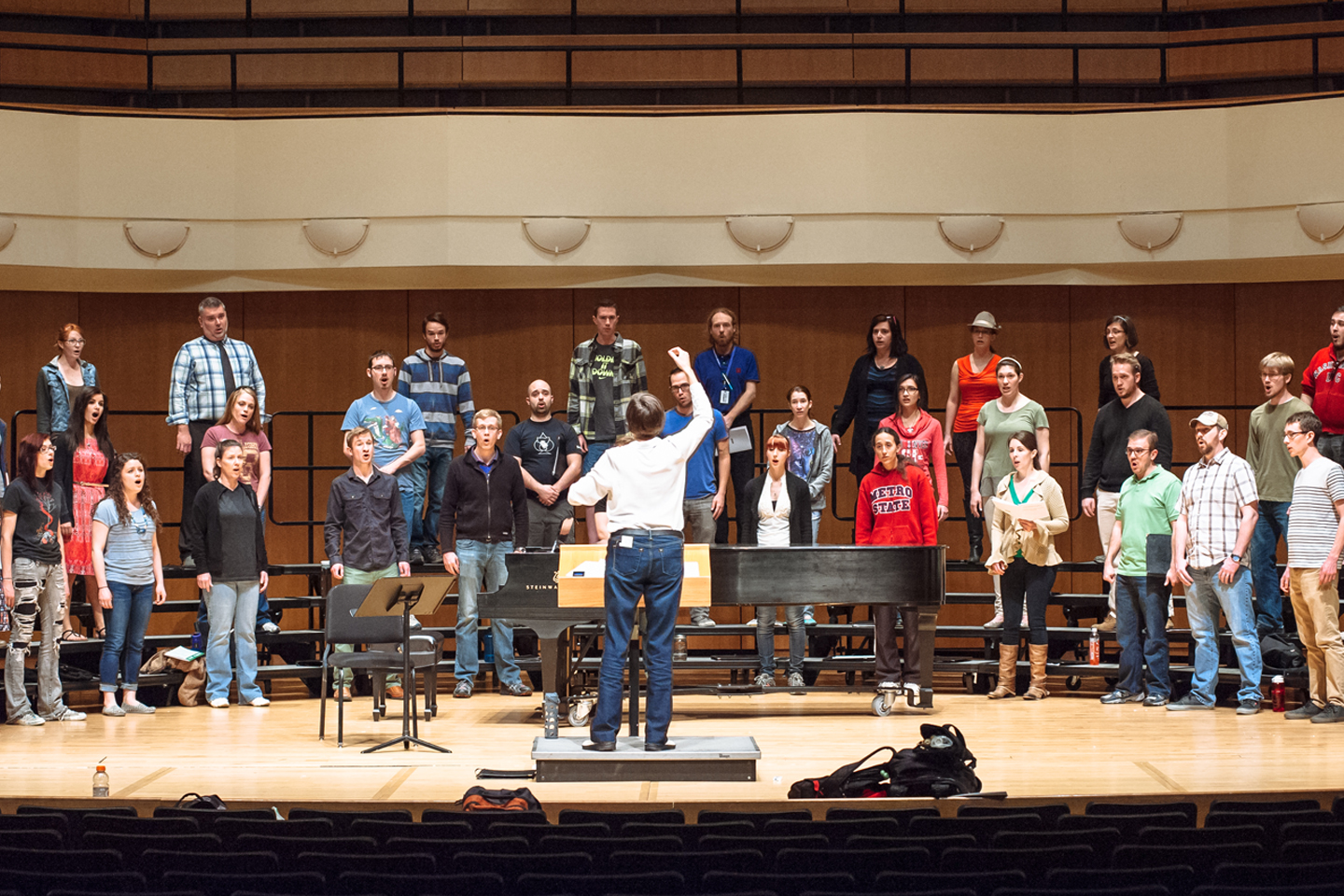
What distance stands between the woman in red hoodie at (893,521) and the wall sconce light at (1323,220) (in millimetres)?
3820

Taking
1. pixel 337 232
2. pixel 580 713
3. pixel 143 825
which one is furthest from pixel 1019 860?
pixel 337 232

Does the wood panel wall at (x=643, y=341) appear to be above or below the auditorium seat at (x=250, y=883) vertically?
above

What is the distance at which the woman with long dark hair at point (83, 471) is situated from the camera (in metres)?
7.34

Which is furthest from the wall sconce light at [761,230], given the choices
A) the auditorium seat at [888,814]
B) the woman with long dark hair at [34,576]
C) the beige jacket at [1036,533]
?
the auditorium seat at [888,814]

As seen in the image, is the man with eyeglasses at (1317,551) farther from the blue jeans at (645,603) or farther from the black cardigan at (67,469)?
the black cardigan at (67,469)

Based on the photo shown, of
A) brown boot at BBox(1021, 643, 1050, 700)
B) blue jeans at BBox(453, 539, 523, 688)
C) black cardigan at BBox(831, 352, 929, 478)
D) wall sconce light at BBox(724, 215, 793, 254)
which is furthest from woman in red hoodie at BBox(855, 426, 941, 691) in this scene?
wall sconce light at BBox(724, 215, 793, 254)

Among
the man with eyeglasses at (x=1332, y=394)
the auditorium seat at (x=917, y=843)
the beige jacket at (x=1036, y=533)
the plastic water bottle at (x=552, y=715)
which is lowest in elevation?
the plastic water bottle at (x=552, y=715)

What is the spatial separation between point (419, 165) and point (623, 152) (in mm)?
1385

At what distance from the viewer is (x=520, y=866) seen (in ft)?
10.4

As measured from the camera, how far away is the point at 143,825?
3.70 m

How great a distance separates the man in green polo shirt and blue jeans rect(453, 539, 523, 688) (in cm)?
318

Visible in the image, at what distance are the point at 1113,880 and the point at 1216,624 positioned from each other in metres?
4.30

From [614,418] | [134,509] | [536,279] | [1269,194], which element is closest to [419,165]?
[536,279]

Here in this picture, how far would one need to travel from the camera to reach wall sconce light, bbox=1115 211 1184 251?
9.38 m
